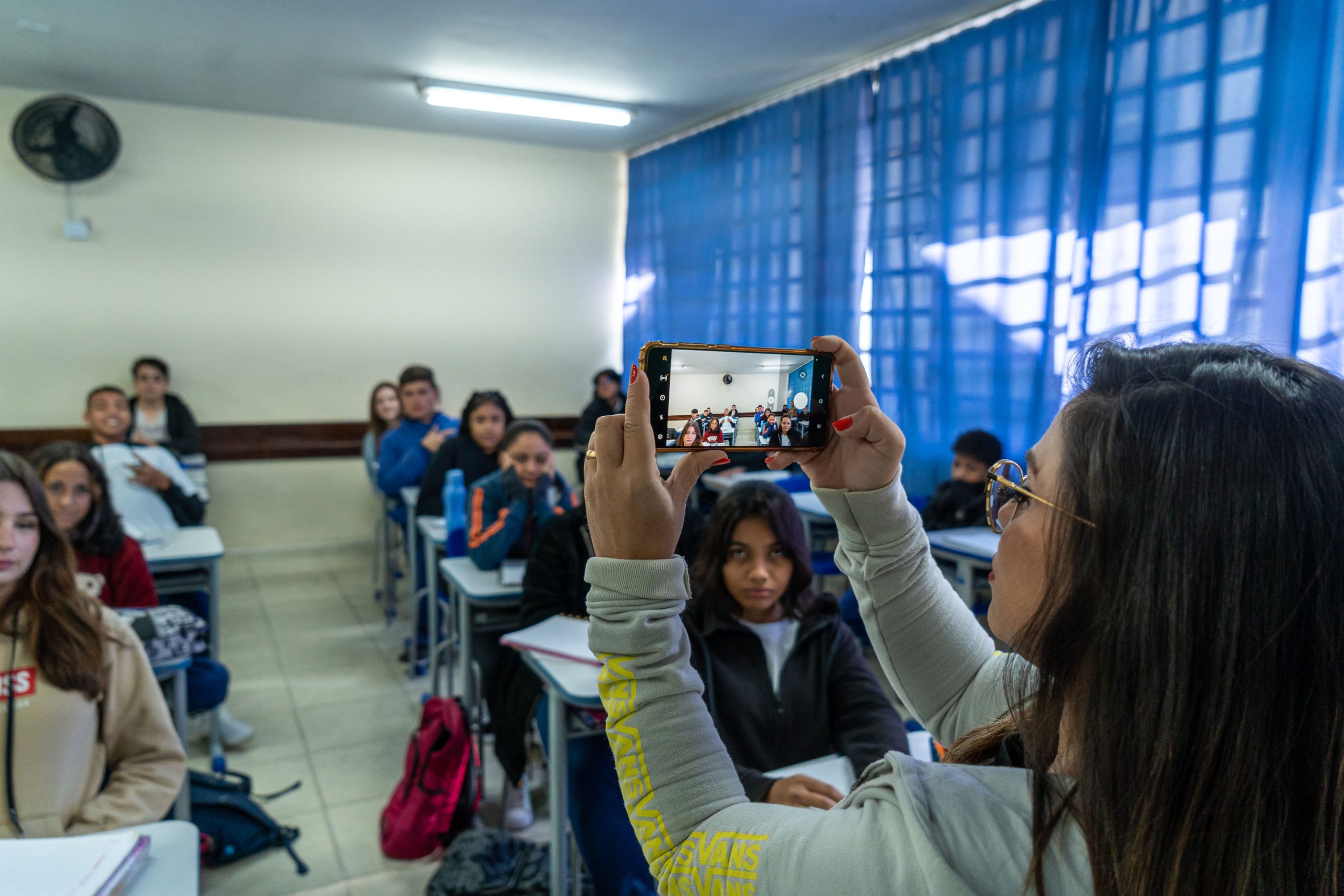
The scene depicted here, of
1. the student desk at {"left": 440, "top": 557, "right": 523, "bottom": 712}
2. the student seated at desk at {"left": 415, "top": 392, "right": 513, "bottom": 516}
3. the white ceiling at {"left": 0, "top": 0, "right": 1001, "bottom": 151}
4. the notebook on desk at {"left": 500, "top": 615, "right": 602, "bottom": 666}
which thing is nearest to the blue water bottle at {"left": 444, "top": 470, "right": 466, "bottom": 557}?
the student desk at {"left": 440, "top": 557, "right": 523, "bottom": 712}

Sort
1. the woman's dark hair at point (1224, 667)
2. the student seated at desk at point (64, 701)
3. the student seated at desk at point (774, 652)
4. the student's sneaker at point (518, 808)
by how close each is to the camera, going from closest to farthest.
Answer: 1. the woman's dark hair at point (1224, 667)
2. the student seated at desk at point (64, 701)
3. the student seated at desk at point (774, 652)
4. the student's sneaker at point (518, 808)

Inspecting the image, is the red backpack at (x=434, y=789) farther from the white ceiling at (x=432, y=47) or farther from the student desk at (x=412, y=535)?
the white ceiling at (x=432, y=47)

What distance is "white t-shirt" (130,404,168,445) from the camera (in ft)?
17.3

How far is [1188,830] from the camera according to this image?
1.60 feet

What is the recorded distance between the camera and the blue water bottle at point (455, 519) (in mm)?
3168

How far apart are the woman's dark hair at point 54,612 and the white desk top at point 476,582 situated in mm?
1058

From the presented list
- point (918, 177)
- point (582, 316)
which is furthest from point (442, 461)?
point (582, 316)

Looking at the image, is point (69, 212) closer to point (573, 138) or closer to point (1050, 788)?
point (573, 138)

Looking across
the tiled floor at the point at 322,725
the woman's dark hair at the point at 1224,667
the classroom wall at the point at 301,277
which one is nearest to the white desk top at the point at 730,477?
the tiled floor at the point at 322,725

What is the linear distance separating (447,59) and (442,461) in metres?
2.24

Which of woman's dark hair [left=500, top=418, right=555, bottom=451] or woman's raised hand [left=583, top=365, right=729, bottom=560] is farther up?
woman's raised hand [left=583, top=365, right=729, bottom=560]

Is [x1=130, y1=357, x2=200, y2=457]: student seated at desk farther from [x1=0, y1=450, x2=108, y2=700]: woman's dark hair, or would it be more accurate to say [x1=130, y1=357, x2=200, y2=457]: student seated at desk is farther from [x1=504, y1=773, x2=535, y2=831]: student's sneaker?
[x1=0, y1=450, x2=108, y2=700]: woman's dark hair

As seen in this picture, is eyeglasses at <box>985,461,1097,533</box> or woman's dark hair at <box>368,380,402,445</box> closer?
eyeglasses at <box>985,461,1097,533</box>

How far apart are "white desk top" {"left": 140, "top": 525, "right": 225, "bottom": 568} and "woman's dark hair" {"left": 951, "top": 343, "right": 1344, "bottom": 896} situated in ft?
9.84
